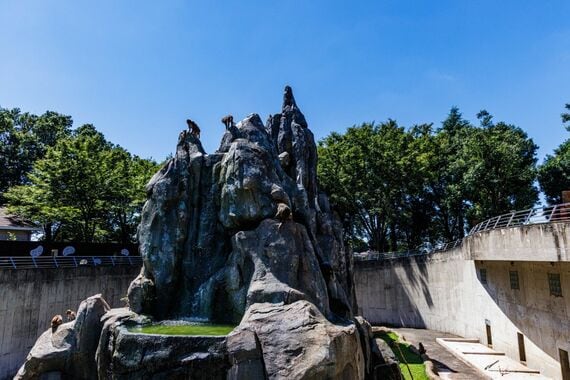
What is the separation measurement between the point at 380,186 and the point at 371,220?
159 inches

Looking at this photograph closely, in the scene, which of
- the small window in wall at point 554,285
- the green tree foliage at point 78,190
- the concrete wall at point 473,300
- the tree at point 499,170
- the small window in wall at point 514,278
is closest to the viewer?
the small window in wall at point 554,285

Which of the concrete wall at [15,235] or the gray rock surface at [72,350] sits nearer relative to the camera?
the gray rock surface at [72,350]

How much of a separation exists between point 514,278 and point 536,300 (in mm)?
2034

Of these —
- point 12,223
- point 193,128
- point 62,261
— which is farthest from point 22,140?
point 193,128

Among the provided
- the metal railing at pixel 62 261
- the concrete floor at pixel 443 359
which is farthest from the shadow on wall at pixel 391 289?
the metal railing at pixel 62 261

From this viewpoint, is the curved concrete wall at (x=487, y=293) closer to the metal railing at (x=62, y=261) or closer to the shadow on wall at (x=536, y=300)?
the shadow on wall at (x=536, y=300)

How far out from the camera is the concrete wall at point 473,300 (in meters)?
17.8

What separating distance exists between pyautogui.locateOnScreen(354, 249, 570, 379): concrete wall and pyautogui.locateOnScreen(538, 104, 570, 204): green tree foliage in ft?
33.8

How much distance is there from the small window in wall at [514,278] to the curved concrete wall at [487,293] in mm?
199

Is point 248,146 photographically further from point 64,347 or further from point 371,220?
point 371,220

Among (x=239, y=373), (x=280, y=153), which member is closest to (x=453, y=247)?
(x=280, y=153)

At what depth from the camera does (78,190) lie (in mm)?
29156

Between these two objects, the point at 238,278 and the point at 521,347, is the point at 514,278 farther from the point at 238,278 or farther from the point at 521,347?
the point at 238,278

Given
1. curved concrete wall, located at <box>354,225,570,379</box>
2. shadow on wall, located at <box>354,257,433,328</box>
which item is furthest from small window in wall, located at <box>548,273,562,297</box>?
shadow on wall, located at <box>354,257,433,328</box>
